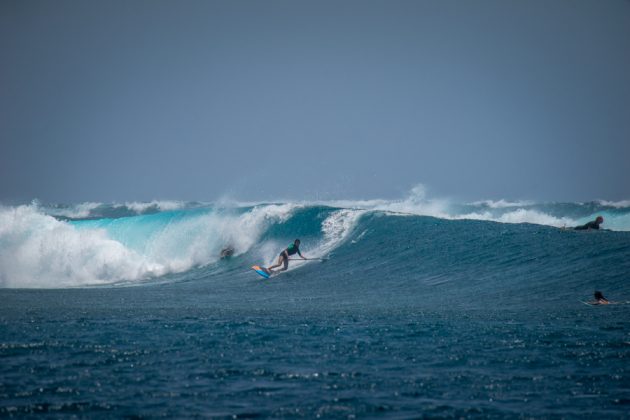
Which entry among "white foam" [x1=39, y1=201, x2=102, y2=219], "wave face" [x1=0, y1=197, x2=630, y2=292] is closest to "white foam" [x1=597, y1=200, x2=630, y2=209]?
"wave face" [x1=0, y1=197, x2=630, y2=292]

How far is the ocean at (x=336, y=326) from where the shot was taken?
6.73 m

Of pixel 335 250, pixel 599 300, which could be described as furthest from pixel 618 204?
pixel 599 300

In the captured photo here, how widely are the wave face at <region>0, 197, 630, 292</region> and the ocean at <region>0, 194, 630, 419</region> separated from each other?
106 mm

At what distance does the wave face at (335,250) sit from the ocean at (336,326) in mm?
106

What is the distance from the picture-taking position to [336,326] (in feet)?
36.7

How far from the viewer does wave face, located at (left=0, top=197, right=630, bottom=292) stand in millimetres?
17500

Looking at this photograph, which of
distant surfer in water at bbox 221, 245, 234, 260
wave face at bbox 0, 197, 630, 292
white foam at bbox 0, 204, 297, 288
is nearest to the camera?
wave face at bbox 0, 197, 630, 292

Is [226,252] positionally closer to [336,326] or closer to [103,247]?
[103,247]

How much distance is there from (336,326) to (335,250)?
13101 millimetres

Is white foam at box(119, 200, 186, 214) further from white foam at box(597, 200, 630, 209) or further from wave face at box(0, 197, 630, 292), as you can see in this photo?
white foam at box(597, 200, 630, 209)

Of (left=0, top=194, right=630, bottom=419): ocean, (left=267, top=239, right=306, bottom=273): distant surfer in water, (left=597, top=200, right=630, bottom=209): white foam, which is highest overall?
(left=597, top=200, right=630, bottom=209): white foam

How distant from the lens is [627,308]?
500 inches

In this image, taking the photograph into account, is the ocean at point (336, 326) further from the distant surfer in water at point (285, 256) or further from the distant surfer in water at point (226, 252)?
the distant surfer in water at point (285, 256)

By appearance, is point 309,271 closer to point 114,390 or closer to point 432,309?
point 432,309
